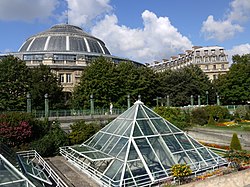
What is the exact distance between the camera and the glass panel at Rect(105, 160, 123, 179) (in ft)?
46.4

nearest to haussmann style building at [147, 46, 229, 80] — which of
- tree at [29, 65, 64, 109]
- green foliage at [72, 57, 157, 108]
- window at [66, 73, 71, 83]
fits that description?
window at [66, 73, 71, 83]

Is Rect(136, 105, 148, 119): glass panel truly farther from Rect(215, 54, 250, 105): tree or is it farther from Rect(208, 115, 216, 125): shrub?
Rect(215, 54, 250, 105): tree

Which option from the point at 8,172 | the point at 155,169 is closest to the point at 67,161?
the point at 155,169

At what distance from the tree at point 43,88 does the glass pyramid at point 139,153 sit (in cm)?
2062

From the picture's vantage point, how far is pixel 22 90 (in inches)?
1473

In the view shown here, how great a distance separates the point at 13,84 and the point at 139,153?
27.3 metres

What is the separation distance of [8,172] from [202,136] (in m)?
23.8

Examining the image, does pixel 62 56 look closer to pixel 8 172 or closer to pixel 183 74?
pixel 183 74

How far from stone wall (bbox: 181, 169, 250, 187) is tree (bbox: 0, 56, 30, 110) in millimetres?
28557

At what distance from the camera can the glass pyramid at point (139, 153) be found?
13820mm

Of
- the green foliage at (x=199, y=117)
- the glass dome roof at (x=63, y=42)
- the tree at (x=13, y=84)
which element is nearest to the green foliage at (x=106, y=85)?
the tree at (x=13, y=84)

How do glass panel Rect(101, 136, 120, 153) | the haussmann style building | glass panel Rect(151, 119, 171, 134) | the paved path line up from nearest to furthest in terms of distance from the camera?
the paved path < glass panel Rect(101, 136, 120, 153) < glass panel Rect(151, 119, 171, 134) < the haussmann style building

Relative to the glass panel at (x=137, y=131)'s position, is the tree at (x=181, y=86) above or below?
above

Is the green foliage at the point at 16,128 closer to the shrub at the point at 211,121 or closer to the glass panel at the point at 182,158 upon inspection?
the glass panel at the point at 182,158
